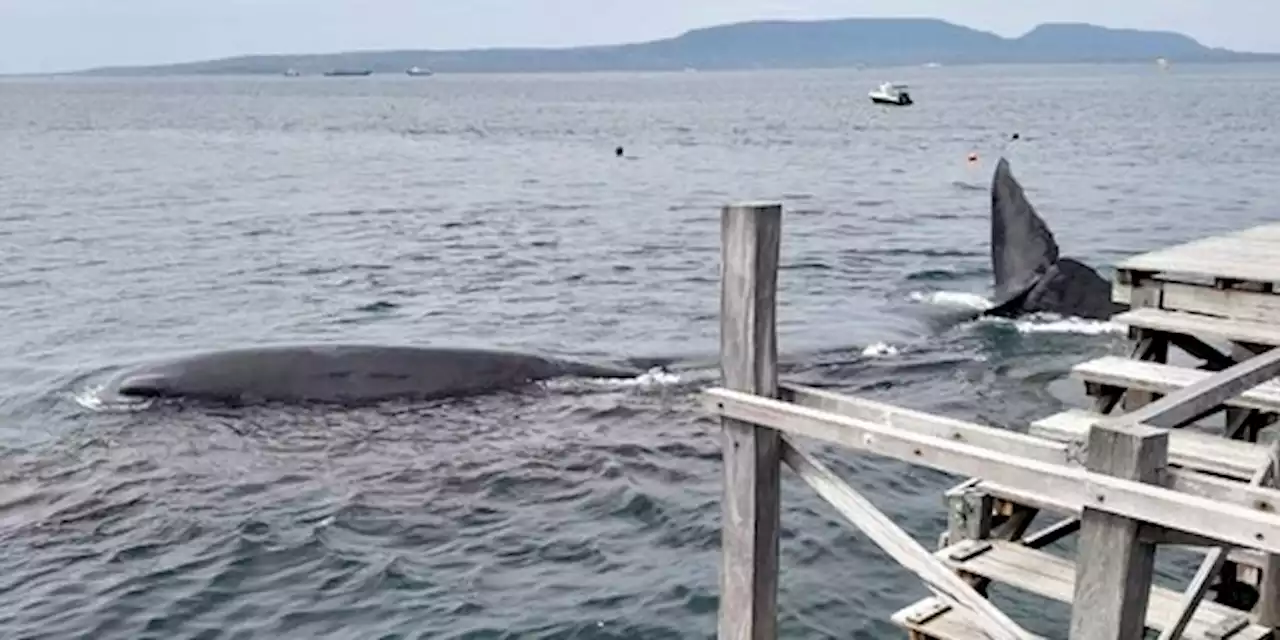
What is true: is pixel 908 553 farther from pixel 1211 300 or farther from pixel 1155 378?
pixel 1211 300

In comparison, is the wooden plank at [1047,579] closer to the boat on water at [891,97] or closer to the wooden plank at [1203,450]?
the wooden plank at [1203,450]

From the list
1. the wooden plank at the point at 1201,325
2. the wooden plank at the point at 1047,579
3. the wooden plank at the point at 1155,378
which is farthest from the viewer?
the wooden plank at the point at 1201,325

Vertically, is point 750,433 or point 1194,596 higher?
point 750,433

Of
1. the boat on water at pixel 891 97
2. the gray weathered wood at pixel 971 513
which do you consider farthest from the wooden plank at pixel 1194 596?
the boat on water at pixel 891 97

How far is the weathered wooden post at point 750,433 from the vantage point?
5.98m

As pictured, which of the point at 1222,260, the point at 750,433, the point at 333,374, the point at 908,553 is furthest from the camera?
the point at 333,374

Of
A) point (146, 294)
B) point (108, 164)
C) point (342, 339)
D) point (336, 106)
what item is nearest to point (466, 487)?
point (342, 339)

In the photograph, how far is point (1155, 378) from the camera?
884 centimetres

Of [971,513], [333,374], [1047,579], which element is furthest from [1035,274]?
[1047,579]

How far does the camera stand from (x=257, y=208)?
4512 cm

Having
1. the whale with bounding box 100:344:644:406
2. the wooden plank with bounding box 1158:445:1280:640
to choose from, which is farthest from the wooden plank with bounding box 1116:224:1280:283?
the whale with bounding box 100:344:644:406

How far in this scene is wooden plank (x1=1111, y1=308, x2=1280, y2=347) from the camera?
9.16 metres

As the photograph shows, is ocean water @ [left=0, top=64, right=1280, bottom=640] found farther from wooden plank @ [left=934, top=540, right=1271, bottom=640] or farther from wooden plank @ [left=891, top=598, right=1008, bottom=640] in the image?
wooden plank @ [left=891, top=598, right=1008, bottom=640]

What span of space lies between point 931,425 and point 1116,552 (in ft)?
4.05
